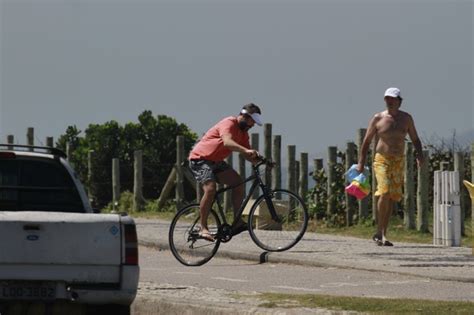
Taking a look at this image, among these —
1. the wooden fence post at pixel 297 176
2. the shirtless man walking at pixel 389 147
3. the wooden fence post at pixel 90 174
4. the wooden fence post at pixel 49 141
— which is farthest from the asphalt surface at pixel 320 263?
the wooden fence post at pixel 49 141

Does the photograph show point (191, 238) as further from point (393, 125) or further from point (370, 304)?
point (370, 304)

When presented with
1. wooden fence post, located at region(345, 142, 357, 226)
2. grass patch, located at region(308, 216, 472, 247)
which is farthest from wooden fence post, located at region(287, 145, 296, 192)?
wooden fence post, located at region(345, 142, 357, 226)

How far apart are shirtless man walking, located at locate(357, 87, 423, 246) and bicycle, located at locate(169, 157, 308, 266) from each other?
175 centimetres

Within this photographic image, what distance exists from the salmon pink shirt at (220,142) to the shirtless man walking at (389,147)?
8.72 ft

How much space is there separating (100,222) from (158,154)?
28.9 m

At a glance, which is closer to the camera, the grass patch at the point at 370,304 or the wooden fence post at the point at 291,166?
the grass patch at the point at 370,304

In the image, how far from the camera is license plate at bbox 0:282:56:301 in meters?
11.9

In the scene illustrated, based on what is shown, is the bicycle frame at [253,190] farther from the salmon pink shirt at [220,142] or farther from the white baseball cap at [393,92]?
the white baseball cap at [393,92]

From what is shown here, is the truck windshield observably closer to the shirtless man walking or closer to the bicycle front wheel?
the bicycle front wheel

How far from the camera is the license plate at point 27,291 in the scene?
11.9 metres

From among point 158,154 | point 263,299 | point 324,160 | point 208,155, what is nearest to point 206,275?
point 208,155

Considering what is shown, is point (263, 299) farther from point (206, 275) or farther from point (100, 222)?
point (206, 275)

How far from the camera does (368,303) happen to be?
1333 centimetres

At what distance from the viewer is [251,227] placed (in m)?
19.1
